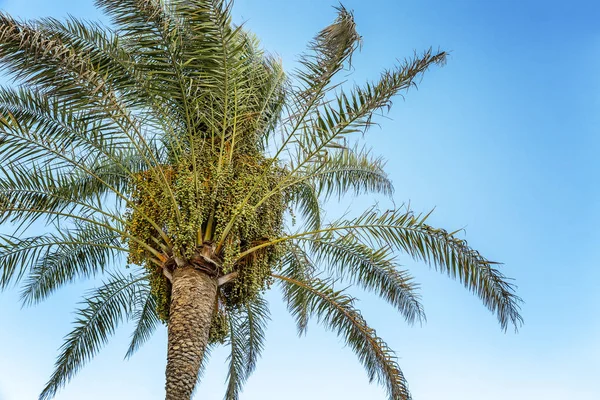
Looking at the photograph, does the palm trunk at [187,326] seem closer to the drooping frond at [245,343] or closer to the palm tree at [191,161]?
the palm tree at [191,161]

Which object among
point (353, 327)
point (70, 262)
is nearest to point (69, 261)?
point (70, 262)

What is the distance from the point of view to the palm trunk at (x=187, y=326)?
7.05m

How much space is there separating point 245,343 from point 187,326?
12.6 feet

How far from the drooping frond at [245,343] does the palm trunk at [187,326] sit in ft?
10.5

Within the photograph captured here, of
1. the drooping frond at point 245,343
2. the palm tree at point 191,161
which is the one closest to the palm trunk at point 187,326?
the palm tree at point 191,161

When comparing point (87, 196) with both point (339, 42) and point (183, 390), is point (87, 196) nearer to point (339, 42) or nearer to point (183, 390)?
point (183, 390)

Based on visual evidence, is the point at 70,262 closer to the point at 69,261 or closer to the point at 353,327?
the point at 69,261

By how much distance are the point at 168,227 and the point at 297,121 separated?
2064 millimetres

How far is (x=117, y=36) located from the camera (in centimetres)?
835

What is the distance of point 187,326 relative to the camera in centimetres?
732

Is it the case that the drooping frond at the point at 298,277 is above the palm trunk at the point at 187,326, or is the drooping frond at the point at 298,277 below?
above

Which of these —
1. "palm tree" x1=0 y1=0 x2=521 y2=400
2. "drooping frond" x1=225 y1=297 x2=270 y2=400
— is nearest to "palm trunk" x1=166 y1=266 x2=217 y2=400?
"palm tree" x1=0 y1=0 x2=521 y2=400

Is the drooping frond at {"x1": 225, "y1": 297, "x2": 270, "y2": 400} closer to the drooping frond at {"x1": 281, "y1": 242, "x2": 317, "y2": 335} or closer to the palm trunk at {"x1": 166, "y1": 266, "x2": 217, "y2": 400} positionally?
the drooping frond at {"x1": 281, "y1": 242, "x2": 317, "y2": 335}

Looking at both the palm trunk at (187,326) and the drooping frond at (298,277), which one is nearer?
the palm trunk at (187,326)
